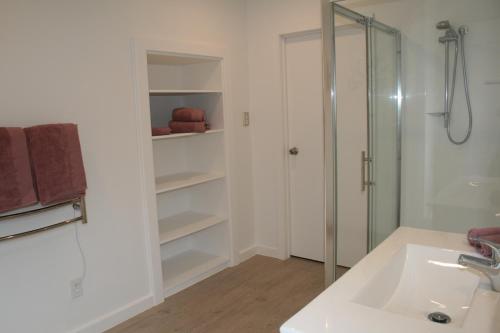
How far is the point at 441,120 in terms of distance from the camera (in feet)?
9.12

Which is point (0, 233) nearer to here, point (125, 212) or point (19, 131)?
point (19, 131)

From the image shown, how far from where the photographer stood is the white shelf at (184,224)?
3406mm

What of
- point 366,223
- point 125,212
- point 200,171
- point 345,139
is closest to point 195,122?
point 200,171

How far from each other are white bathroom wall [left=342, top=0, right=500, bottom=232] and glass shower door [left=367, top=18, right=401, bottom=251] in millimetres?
57

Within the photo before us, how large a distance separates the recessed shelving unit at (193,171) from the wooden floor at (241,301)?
0.69 feet

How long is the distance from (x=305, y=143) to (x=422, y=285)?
2314mm

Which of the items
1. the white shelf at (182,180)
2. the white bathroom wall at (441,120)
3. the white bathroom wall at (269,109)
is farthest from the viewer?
the white bathroom wall at (269,109)

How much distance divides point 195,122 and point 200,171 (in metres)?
0.62

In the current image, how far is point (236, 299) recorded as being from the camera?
10.7ft

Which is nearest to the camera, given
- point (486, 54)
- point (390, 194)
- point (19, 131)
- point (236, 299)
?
point (19, 131)

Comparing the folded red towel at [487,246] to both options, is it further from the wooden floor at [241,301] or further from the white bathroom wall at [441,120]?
the wooden floor at [241,301]

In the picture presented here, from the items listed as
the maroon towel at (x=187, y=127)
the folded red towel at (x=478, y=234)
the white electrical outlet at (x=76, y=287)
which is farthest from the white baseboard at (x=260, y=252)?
the folded red towel at (x=478, y=234)

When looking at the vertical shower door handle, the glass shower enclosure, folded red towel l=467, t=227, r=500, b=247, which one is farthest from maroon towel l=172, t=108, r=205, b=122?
folded red towel l=467, t=227, r=500, b=247

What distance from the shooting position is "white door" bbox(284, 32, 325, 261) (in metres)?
3.75
